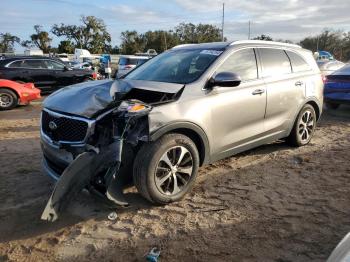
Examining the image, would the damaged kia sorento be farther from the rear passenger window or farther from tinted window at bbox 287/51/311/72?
the rear passenger window

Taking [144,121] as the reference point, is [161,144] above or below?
below

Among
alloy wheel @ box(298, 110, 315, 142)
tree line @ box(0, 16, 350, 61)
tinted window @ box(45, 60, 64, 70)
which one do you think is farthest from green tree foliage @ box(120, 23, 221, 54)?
alloy wheel @ box(298, 110, 315, 142)

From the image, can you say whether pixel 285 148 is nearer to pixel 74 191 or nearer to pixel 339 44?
pixel 74 191

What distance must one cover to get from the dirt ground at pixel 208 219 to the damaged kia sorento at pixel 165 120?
1.00 feet

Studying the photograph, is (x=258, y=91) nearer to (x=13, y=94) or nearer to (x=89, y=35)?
(x=13, y=94)

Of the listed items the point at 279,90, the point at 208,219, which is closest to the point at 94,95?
the point at 208,219

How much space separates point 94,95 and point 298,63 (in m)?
3.69

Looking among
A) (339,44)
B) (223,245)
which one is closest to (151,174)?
(223,245)

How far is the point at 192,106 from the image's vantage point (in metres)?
4.53

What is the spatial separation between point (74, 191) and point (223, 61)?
99.8 inches

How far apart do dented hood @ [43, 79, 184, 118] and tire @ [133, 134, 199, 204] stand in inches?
25.0

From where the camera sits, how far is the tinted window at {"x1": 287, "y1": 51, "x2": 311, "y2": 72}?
252 inches

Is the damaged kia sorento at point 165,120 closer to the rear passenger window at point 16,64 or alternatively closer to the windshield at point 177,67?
the windshield at point 177,67

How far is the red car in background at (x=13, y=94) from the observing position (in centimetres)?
1181
